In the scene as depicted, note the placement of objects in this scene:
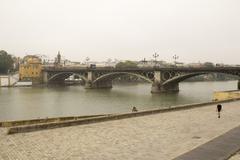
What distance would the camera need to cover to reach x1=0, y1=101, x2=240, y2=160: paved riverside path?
11062mm

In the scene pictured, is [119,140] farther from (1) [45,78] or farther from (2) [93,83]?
(1) [45,78]

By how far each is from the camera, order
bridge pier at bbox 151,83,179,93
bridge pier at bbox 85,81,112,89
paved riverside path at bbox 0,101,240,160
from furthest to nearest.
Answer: bridge pier at bbox 85,81,112,89, bridge pier at bbox 151,83,179,93, paved riverside path at bbox 0,101,240,160

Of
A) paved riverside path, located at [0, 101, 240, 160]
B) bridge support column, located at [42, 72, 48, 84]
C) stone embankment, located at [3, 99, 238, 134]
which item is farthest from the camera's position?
bridge support column, located at [42, 72, 48, 84]

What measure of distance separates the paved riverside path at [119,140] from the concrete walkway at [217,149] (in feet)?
1.22

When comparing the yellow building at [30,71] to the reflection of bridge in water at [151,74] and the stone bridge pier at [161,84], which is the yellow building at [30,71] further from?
the stone bridge pier at [161,84]

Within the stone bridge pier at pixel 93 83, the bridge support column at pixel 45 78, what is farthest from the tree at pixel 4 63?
the stone bridge pier at pixel 93 83

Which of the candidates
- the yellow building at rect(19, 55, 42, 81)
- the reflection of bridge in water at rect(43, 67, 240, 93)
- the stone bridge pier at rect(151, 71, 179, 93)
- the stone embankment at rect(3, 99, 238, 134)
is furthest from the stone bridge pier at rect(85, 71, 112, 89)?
the stone embankment at rect(3, 99, 238, 134)

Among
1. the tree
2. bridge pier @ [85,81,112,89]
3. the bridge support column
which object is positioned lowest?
bridge pier @ [85,81,112,89]

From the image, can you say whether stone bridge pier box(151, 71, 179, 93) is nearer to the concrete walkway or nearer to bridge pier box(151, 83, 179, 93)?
bridge pier box(151, 83, 179, 93)

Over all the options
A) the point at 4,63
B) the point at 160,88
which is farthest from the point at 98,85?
the point at 4,63

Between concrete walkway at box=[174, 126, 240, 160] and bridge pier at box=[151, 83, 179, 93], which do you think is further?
bridge pier at box=[151, 83, 179, 93]

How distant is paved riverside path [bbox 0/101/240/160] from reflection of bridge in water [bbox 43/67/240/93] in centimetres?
4085

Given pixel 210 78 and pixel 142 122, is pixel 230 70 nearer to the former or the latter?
pixel 142 122

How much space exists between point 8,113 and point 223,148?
28687 mm
